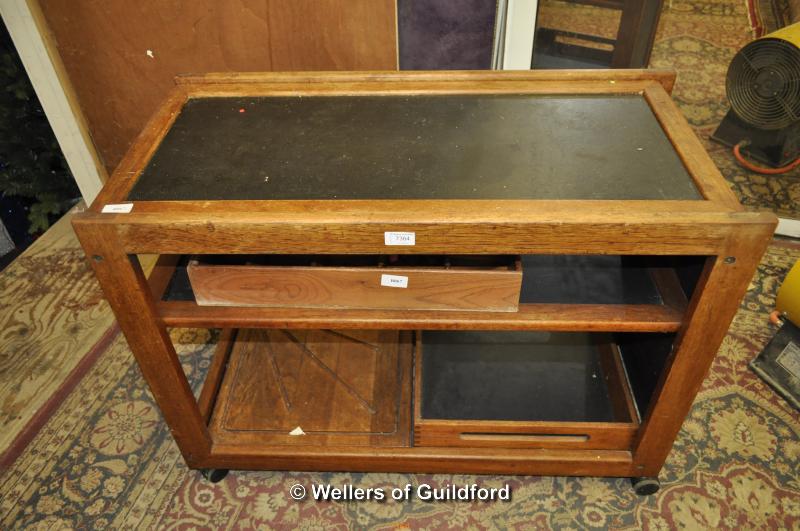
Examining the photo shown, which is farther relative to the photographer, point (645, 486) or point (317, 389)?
point (317, 389)

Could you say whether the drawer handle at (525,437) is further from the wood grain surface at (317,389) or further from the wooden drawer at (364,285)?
the wooden drawer at (364,285)

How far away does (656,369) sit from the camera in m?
1.26

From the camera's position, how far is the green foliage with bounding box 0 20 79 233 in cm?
191

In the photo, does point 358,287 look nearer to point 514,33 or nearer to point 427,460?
point 427,460

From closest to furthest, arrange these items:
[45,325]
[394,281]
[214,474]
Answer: [394,281] < [214,474] < [45,325]

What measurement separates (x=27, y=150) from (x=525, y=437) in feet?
6.24

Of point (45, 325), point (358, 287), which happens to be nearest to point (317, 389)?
point (358, 287)

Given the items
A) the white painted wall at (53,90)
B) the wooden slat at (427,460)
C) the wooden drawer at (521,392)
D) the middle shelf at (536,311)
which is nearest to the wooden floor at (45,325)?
the white painted wall at (53,90)

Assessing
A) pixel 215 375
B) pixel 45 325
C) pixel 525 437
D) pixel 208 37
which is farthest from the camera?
pixel 45 325

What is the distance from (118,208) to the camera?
982 mm

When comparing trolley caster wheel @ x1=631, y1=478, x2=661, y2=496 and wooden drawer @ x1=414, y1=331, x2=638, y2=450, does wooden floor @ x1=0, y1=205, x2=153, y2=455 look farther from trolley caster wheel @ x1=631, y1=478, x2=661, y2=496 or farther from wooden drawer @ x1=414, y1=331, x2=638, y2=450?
trolley caster wheel @ x1=631, y1=478, x2=661, y2=496

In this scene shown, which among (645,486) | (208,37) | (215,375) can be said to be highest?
(208,37)

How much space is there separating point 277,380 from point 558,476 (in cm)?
76

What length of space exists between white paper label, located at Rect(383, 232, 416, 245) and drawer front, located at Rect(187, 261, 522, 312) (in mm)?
131
